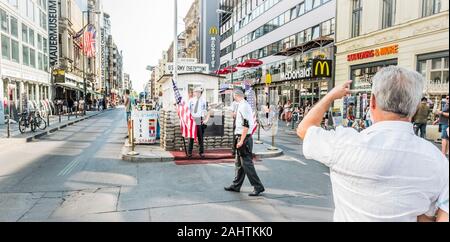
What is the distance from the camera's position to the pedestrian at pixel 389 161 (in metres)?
1.21

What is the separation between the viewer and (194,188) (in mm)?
5602

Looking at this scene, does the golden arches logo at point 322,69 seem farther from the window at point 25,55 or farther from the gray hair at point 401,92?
the window at point 25,55

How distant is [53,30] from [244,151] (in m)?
27.6

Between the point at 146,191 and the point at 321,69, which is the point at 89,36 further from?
the point at 321,69

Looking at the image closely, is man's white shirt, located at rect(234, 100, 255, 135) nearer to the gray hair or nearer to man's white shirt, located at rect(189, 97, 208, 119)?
man's white shirt, located at rect(189, 97, 208, 119)

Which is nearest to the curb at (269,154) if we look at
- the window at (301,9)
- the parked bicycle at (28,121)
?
the parked bicycle at (28,121)

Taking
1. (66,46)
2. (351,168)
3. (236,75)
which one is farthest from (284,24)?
(351,168)

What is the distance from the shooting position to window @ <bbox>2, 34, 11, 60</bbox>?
1853 centimetres

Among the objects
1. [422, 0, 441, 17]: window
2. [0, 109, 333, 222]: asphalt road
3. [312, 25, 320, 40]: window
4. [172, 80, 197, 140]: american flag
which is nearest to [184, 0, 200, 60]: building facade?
[312, 25, 320, 40]: window

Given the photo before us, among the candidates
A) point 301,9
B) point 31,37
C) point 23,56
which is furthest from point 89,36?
point 301,9

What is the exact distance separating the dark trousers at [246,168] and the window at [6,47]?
18.8 m

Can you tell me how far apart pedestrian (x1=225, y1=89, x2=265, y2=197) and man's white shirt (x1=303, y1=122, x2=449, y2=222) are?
12.7ft
